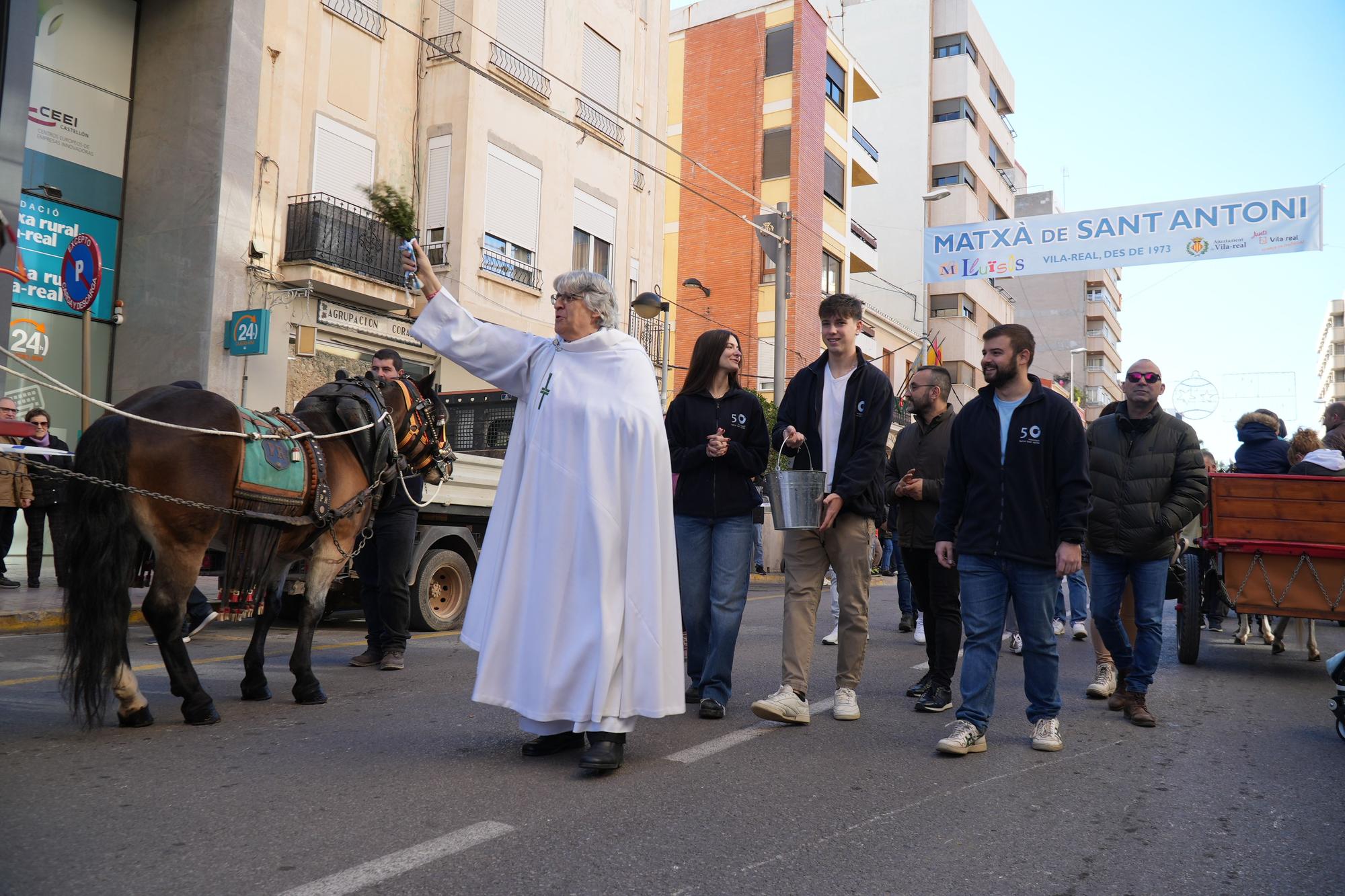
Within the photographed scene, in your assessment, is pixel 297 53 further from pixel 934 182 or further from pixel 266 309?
pixel 934 182

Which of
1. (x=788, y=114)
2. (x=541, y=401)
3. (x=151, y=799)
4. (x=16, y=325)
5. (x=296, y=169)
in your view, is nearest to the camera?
(x=151, y=799)

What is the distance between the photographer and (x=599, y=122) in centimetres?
Result: 2267

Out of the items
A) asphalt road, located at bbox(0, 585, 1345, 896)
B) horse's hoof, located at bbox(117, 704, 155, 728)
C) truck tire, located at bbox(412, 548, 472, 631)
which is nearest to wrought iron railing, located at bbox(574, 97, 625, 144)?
truck tire, located at bbox(412, 548, 472, 631)

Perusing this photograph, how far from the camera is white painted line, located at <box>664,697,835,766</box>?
4.88 meters

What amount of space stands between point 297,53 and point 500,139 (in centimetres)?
407

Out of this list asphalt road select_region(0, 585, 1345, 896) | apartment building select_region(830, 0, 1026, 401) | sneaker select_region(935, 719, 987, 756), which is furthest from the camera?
apartment building select_region(830, 0, 1026, 401)

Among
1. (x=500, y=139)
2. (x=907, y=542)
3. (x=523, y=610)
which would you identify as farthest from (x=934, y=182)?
(x=523, y=610)

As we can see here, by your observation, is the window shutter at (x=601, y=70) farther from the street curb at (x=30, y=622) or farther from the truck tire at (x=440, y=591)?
the street curb at (x=30, y=622)

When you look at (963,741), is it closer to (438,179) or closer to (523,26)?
(438,179)

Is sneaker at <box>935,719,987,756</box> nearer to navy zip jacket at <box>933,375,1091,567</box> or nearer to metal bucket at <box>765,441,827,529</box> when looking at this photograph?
navy zip jacket at <box>933,375,1091,567</box>

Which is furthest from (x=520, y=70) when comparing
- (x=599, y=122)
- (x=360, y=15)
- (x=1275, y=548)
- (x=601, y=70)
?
(x=1275, y=548)

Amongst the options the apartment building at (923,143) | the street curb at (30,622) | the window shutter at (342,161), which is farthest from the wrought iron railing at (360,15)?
the apartment building at (923,143)

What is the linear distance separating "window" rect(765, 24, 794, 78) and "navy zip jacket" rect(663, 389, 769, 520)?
2767cm

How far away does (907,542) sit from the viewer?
23.4 ft
